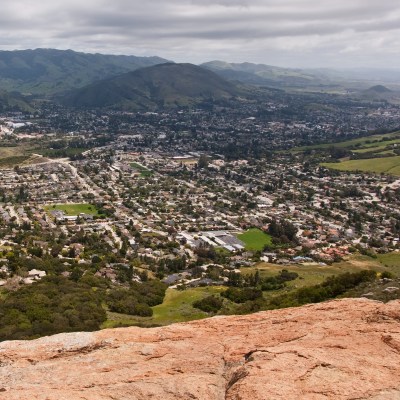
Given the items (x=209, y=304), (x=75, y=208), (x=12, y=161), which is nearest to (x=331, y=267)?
(x=209, y=304)

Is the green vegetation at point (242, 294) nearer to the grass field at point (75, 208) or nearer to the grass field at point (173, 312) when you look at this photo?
the grass field at point (173, 312)

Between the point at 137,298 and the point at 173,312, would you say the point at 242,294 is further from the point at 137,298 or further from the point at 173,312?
the point at 137,298

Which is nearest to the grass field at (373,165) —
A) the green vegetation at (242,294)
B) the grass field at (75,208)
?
the grass field at (75,208)

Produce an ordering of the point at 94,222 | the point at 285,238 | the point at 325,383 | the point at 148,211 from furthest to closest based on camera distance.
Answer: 1. the point at 148,211
2. the point at 94,222
3. the point at 285,238
4. the point at 325,383

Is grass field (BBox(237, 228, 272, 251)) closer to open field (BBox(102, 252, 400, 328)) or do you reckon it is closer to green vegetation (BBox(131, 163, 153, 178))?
open field (BBox(102, 252, 400, 328))

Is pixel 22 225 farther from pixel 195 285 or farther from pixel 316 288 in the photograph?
pixel 316 288

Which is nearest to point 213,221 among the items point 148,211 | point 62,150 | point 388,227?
point 148,211
